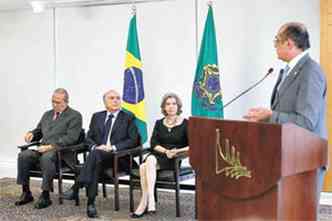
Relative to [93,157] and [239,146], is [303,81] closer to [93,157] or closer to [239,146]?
[239,146]

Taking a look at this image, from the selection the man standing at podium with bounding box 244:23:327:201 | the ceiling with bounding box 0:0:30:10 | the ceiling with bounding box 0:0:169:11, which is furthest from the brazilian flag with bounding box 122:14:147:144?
the man standing at podium with bounding box 244:23:327:201

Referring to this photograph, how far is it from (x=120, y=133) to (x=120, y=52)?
145cm

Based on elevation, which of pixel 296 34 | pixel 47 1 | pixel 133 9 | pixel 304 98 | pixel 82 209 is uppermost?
pixel 47 1

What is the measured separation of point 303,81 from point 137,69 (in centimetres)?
332

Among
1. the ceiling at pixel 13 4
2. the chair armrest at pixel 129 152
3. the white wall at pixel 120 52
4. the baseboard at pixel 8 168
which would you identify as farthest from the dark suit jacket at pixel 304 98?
Result: the baseboard at pixel 8 168

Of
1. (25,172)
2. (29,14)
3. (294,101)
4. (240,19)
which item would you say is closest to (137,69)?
(240,19)

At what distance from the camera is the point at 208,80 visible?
5074 millimetres

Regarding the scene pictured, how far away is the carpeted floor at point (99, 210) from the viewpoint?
4484 mm

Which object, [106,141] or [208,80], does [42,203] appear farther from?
[208,80]

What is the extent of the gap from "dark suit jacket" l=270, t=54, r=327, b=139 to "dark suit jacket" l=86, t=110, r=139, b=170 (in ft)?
8.46

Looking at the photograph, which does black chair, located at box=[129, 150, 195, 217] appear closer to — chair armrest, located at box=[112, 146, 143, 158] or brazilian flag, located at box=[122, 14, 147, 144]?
chair armrest, located at box=[112, 146, 143, 158]

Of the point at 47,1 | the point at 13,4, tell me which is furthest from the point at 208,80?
the point at 13,4

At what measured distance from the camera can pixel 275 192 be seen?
6.64 feet

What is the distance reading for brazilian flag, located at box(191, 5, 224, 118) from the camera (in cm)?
505
